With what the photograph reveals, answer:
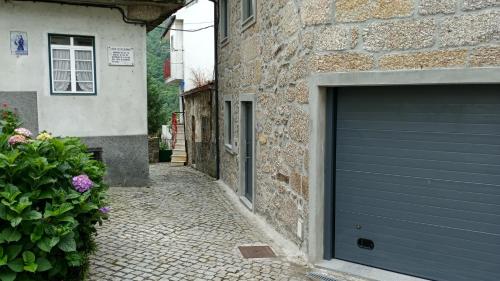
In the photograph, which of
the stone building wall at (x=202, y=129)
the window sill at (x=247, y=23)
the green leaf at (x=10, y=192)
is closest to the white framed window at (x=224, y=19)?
the stone building wall at (x=202, y=129)

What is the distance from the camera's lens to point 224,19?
37.6 feet

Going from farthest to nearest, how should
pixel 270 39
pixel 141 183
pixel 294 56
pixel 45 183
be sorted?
pixel 141 183 < pixel 270 39 < pixel 294 56 < pixel 45 183

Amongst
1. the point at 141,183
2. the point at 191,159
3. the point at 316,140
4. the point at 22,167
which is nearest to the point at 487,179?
the point at 316,140

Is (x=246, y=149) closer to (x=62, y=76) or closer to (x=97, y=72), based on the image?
(x=97, y=72)

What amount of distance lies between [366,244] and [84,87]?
7065 millimetres

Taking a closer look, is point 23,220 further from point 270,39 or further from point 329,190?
point 270,39

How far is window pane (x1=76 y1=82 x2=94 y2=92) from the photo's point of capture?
31.3 ft

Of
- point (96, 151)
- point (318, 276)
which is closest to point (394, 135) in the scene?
point (318, 276)

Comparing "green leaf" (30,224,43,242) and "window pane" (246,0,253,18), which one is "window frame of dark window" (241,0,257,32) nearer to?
"window pane" (246,0,253,18)

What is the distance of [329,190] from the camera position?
5332 mm

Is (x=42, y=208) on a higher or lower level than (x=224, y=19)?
lower

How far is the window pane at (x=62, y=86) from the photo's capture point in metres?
9.32

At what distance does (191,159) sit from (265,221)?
34.5ft

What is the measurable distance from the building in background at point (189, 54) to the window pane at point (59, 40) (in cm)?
927
